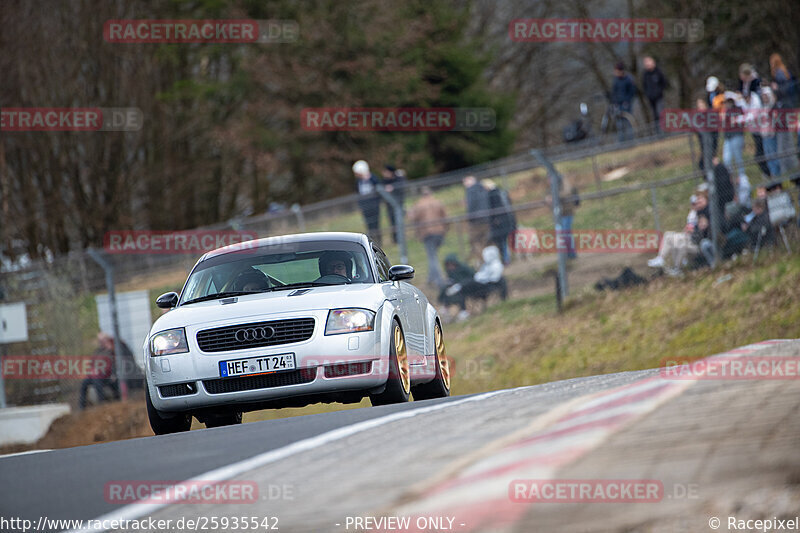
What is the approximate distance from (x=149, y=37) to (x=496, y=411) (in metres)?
34.9

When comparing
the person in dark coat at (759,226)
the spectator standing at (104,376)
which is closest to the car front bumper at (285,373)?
the person in dark coat at (759,226)

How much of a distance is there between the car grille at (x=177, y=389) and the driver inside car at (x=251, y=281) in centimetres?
134

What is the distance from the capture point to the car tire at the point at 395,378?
8.80 meters

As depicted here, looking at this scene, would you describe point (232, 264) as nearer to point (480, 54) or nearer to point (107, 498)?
point (107, 498)

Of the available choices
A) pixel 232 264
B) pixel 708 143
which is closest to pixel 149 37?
pixel 708 143

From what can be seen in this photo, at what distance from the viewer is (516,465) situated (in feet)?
12.2

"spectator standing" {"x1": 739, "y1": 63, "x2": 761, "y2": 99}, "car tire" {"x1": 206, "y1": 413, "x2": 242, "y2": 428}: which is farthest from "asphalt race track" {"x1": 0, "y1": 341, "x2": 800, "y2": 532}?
"spectator standing" {"x1": 739, "y1": 63, "x2": 761, "y2": 99}

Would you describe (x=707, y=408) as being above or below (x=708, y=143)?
below

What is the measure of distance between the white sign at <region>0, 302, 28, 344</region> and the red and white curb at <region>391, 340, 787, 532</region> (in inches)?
692

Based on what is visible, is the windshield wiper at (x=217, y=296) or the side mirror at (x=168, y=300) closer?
the windshield wiper at (x=217, y=296)

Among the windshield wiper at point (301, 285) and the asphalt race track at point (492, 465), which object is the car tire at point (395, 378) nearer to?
the windshield wiper at point (301, 285)

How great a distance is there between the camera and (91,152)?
35.9 metres

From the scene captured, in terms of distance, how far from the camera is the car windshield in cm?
980

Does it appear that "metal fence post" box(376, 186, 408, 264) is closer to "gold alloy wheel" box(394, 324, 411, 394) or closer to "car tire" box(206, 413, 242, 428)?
"car tire" box(206, 413, 242, 428)
